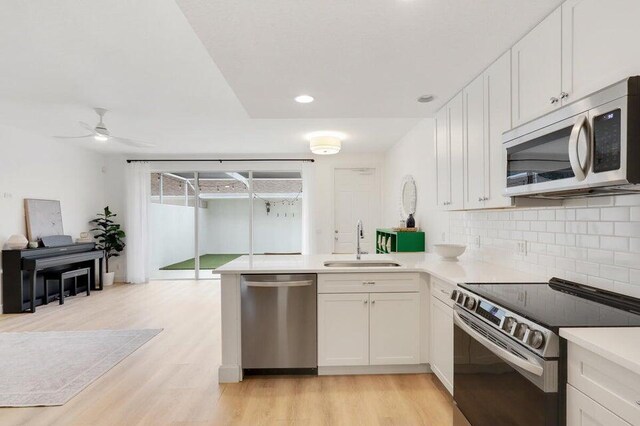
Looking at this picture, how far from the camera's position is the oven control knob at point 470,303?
1.79 metres

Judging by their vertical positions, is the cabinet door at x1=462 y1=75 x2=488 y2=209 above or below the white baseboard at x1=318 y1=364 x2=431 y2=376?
above

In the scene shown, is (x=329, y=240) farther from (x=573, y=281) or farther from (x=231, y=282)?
(x=573, y=281)


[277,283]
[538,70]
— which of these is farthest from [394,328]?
[538,70]

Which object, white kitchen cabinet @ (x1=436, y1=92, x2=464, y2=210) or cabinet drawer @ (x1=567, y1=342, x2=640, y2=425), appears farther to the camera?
white kitchen cabinet @ (x1=436, y1=92, x2=464, y2=210)

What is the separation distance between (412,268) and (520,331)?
1.40 metres

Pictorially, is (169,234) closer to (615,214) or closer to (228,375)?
(228,375)

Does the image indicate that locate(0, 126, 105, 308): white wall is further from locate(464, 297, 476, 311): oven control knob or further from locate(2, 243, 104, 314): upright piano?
locate(464, 297, 476, 311): oven control knob

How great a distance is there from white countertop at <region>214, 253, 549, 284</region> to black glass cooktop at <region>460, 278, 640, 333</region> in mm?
245

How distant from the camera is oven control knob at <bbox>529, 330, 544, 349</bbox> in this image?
1282 mm

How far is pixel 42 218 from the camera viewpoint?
5.32 metres

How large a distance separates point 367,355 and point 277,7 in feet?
8.24

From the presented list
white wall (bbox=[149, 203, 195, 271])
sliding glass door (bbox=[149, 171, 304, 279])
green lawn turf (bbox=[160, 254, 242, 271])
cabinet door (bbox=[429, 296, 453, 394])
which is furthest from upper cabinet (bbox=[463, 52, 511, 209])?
green lawn turf (bbox=[160, 254, 242, 271])

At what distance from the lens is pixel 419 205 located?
480 centimetres

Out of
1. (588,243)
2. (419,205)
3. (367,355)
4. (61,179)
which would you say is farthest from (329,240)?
(588,243)
